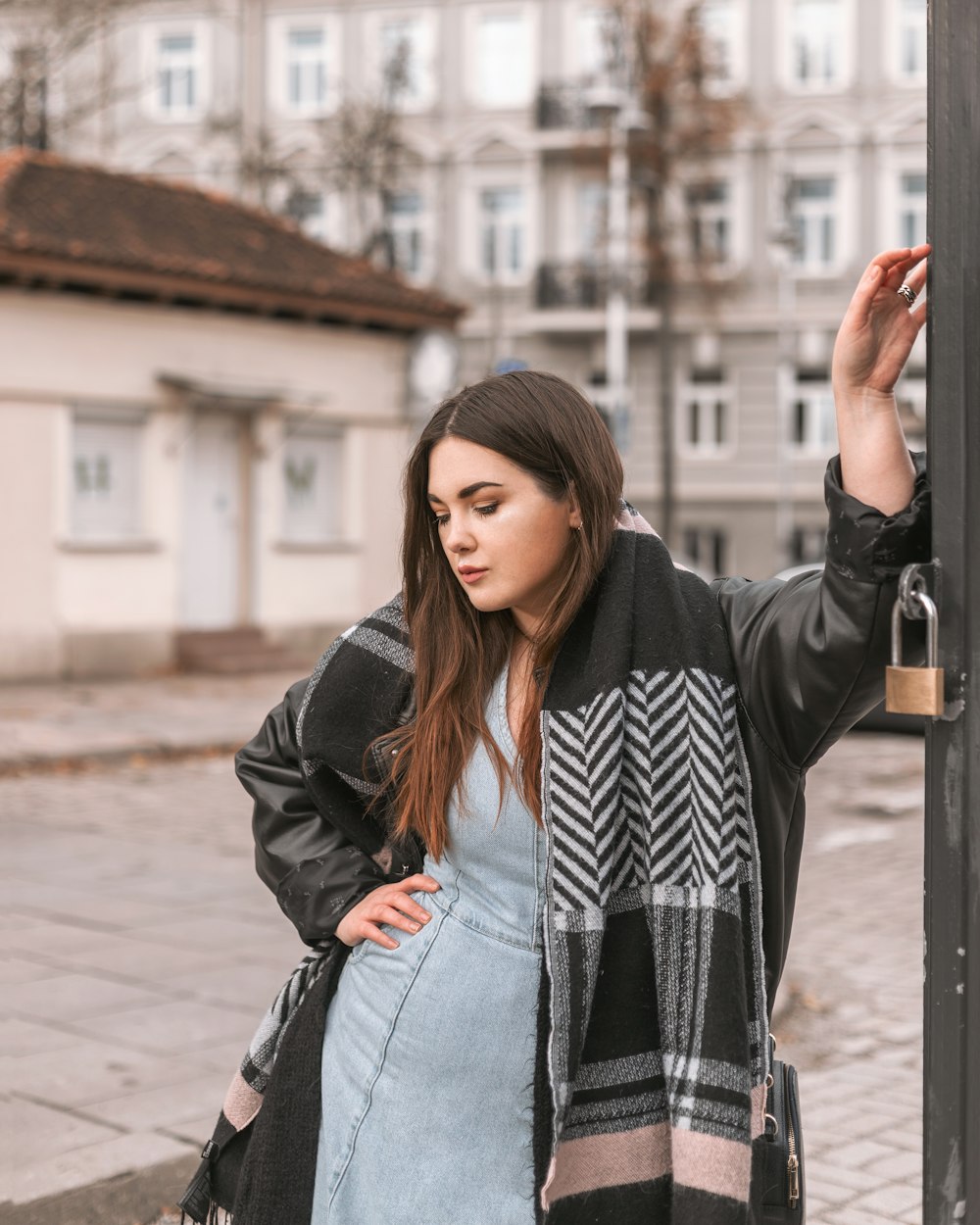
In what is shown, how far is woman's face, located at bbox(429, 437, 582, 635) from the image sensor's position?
2195 millimetres

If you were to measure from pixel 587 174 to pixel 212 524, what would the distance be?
61.4 ft

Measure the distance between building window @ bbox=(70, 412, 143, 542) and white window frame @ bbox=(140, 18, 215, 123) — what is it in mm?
20527

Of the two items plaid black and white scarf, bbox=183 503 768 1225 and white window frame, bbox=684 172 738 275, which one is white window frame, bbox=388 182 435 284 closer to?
white window frame, bbox=684 172 738 275

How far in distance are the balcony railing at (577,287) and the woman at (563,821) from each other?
32.9 metres

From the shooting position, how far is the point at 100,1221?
3871mm

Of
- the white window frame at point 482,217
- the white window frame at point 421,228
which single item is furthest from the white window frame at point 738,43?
the white window frame at point 421,228

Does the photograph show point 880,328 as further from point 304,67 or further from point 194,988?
point 304,67

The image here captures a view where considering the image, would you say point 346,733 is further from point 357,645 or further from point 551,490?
point 551,490

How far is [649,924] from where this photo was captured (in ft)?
6.70

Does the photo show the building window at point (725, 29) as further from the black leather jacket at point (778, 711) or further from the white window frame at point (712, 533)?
the black leather jacket at point (778, 711)

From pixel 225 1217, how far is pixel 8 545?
629 inches

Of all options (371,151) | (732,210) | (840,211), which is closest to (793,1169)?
(371,151)

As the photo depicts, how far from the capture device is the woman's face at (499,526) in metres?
2.20

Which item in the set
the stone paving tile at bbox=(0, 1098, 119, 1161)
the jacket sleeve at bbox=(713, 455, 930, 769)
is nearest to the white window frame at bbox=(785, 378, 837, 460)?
the stone paving tile at bbox=(0, 1098, 119, 1161)
